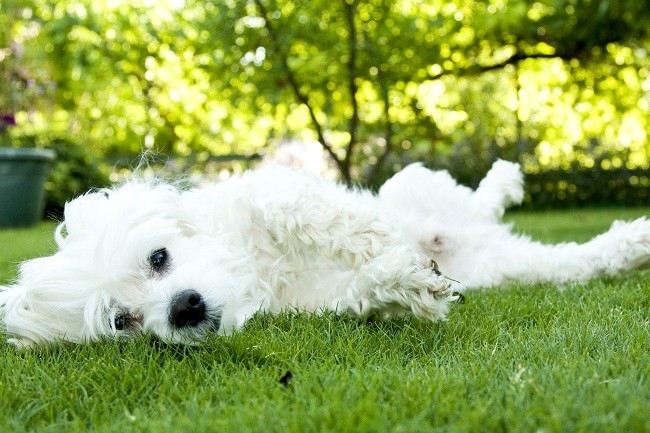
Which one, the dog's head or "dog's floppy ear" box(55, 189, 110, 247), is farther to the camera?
"dog's floppy ear" box(55, 189, 110, 247)

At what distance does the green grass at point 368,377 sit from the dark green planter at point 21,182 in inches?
332

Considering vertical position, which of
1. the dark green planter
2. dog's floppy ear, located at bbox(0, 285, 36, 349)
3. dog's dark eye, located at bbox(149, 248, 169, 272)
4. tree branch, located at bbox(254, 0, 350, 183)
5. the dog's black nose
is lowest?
the dark green planter

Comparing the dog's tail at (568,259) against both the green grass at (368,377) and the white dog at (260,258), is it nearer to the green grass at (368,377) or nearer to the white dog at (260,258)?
the white dog at (260,258)

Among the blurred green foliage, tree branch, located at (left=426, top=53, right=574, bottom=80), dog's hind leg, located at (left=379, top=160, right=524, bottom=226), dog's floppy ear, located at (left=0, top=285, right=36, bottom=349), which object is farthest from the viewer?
tree branch, located at (left=426, top=53, right=574, bottom=80)

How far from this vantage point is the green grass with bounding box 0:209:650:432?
1.64 meters

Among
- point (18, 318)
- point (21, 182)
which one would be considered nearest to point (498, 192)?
point (18, 318)

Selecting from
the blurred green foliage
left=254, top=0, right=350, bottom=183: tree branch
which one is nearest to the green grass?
left=254, top=0, right=350, bottom=183: tree branch

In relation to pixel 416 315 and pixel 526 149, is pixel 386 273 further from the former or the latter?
pixel 526 149

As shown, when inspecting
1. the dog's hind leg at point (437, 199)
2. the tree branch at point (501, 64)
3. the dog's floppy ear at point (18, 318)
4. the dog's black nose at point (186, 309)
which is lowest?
the dog's floppy ear at point (18, 318)

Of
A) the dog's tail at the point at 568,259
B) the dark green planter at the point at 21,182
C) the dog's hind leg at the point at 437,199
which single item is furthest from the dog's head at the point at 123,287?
the dark green planter at the point at 21,182

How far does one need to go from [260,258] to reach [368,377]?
1.20 m

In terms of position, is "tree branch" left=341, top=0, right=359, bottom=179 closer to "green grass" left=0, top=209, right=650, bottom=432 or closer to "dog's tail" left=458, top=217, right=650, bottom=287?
"dog's tail" left=458, top=217, right=650, bottom=287

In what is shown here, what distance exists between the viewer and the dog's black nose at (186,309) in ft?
8.18

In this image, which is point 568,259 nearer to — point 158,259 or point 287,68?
point 158,259
